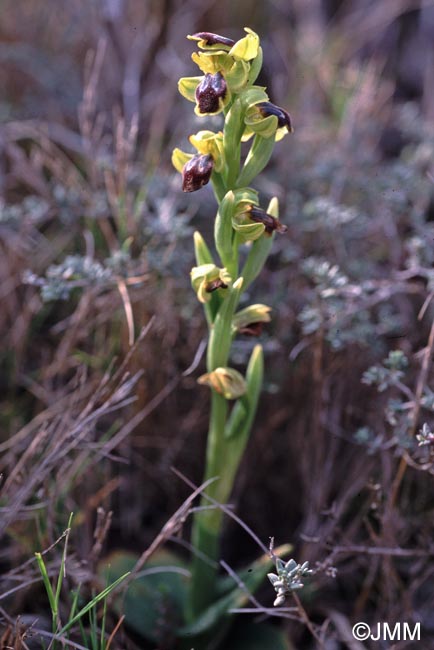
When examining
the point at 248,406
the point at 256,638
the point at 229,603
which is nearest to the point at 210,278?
the point at 248,406

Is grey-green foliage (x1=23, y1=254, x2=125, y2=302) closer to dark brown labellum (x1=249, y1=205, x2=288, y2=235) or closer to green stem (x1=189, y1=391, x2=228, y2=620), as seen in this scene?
green stem (x1=189, y1=391, x2=228, y2=620)

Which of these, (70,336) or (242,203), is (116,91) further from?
(242,203)

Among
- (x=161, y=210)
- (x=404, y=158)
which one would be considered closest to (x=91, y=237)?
(x=161, y=210)

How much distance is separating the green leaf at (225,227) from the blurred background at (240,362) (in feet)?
0.81

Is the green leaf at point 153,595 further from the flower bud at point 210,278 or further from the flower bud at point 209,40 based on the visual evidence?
the flower bud at point 209,40

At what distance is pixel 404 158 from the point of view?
2.47m

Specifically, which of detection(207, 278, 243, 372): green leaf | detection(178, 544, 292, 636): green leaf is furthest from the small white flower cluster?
detection(207, 278, 243, 372): green leaf

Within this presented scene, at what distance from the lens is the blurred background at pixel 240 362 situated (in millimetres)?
1397

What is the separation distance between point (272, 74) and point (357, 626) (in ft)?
8.25

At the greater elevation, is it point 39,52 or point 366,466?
point 39,52

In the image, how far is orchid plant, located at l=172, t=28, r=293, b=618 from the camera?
102cm

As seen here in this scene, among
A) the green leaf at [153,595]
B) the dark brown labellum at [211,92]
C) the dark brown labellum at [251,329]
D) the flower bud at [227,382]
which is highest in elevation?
the dark brown labellum at [211,92]

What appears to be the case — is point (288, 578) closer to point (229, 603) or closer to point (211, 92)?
point (229, 603)

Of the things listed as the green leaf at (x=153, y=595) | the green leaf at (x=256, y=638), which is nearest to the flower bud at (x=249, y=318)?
the green leaf at (x=153, y=595)
